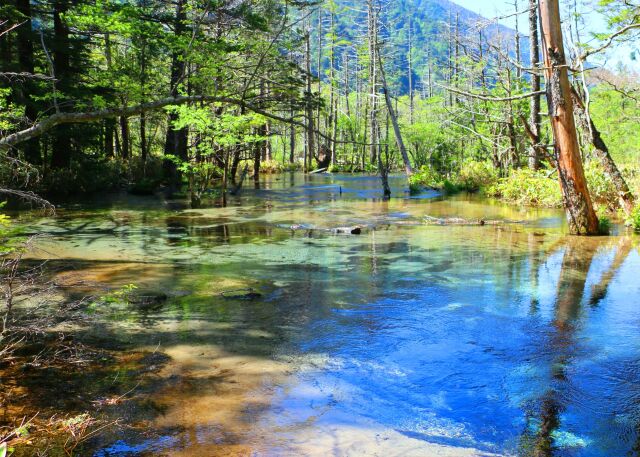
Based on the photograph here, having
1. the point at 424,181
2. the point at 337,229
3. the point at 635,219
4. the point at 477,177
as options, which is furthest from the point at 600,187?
the point at 424,181

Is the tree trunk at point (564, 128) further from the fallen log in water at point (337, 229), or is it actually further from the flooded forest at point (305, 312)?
the fallen log in water at point (337, 229)

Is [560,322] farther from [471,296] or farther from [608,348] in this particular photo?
[471,296]

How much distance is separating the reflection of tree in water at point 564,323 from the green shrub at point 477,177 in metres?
12.2

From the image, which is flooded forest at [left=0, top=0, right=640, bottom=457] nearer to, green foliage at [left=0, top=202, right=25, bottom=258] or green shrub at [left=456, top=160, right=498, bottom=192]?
green foliage at [left=0, top=202, right=25, bottom=258]

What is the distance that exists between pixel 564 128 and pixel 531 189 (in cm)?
703

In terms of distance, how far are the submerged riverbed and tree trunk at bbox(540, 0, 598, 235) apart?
646 mm

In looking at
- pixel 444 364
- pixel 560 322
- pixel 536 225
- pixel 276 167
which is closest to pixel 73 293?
pixel 444 364

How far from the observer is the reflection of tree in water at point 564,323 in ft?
12.2

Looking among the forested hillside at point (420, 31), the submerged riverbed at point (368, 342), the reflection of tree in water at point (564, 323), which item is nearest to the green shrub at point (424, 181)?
the forested hillside at point (420, 31)

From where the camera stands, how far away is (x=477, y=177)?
2380 centimetres

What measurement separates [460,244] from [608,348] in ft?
19.2

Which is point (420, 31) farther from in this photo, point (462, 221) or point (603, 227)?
point (603, 227)

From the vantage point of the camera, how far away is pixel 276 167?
44.7 meters

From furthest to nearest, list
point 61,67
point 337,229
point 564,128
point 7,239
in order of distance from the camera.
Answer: point 61,67 < point 337,229 < point 564,128 < point 7,239
